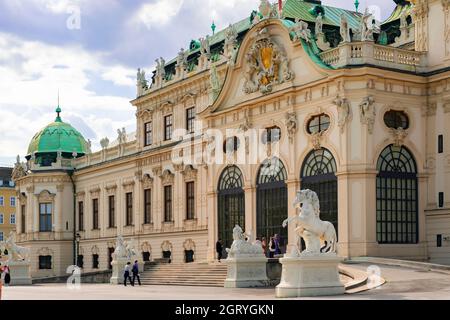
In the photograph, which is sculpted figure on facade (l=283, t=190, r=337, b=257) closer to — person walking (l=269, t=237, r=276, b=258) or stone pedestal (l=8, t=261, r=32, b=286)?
person walking (l=269, t=237, r=276, b=258)

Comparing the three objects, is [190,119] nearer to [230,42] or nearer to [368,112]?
[230,42]

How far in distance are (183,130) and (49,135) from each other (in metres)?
20.9

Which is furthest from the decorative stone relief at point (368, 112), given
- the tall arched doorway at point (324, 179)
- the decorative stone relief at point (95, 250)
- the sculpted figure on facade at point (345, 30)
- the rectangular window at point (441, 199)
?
the decorative stone relief at point (95, 250)

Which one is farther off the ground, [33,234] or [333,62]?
[333,62]

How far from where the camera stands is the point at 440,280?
1193 inches

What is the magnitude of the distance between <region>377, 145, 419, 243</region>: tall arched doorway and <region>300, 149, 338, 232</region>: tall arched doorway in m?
2.08

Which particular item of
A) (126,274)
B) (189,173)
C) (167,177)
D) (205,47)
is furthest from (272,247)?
(167,177)

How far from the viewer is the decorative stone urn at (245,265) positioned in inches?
1433

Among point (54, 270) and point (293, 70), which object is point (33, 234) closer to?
point (54, 270)

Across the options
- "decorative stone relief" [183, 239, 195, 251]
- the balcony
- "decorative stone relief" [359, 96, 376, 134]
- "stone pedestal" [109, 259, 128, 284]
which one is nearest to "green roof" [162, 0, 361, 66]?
the balcony

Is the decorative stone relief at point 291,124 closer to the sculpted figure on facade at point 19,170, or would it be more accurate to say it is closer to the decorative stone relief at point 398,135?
the decorative stone relief at point 398,135

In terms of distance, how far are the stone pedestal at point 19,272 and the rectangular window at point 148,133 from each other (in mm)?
13473

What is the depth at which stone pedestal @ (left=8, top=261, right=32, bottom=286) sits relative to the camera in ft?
174

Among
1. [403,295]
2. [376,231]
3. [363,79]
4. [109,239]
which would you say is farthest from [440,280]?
[109,239]
